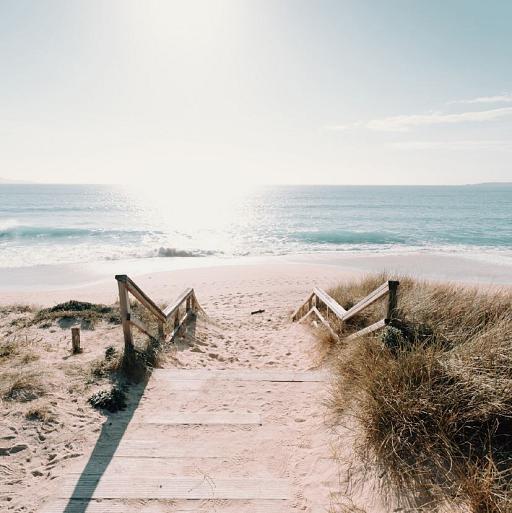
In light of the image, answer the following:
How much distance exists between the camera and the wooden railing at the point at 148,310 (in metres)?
5.32

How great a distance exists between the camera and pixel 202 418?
14.0 feet

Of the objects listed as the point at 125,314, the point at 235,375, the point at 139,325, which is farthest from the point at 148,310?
the point at 235,375

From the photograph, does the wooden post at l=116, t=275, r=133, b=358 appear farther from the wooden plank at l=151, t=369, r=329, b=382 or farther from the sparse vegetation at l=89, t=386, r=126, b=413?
the sparse vegetation at l=89, t=386, r=126, b=413

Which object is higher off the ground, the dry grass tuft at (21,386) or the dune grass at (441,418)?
the dune grass at (441,418)

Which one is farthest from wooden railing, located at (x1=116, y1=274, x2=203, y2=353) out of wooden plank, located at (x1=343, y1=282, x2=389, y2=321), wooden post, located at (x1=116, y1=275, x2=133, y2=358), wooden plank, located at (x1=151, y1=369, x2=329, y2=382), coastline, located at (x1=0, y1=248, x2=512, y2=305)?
coastline, located at (x1=0, y1=248, x2=512, y2=305)

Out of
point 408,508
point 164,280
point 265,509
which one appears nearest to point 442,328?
point 408,508

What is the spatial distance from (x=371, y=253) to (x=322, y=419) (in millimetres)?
23468

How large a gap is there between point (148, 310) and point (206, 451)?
4.13 metres

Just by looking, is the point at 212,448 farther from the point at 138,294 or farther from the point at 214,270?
the point at 214,270

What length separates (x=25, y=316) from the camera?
8.38 m

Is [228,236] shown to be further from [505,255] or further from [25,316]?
[25,316]

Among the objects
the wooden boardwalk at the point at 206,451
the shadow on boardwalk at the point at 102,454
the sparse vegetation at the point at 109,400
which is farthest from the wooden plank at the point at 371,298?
the sparse vegetation at the point at 109,400

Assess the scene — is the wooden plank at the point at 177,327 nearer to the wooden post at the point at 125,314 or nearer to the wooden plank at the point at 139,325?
the wooden plank at the point at 139,325

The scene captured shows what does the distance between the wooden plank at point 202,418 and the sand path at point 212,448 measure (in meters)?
0.01
